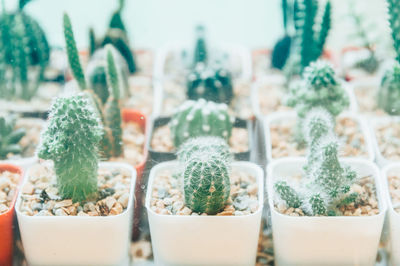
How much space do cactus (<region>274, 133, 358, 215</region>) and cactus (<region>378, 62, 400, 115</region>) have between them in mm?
460

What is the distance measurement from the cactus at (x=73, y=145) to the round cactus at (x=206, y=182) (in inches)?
9.9

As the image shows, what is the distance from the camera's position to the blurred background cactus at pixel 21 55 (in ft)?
5.35

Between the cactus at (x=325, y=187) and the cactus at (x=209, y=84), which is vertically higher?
the cactus at (x=209, y=84)

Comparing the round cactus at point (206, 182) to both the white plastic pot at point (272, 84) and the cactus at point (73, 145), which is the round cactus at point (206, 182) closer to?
the cactus at point (73, 145)

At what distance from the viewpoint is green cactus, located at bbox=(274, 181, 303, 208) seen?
50.0 inches

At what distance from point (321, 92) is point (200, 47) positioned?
1.62ft

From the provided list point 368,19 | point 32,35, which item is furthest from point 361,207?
point 32,35

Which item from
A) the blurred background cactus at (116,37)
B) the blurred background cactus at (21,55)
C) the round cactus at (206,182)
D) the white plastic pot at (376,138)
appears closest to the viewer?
the round cactus at (206,182)

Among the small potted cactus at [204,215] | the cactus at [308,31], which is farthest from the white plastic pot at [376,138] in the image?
the small potted cactus at [204,215]

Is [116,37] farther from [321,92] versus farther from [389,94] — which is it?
[389,94]

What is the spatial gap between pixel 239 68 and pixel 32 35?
2.49 feet

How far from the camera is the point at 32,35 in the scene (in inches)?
69.2

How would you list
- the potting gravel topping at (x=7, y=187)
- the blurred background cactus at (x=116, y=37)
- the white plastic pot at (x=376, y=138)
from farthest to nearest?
the blurred background cactus at (x=116, y=37) → the white plastic pot at (x=376, y=138) → the potting gravel topping at (x=7, y=187)

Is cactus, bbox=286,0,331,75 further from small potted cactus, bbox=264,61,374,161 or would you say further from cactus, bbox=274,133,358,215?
cactus, bbox=274,133,358,215
